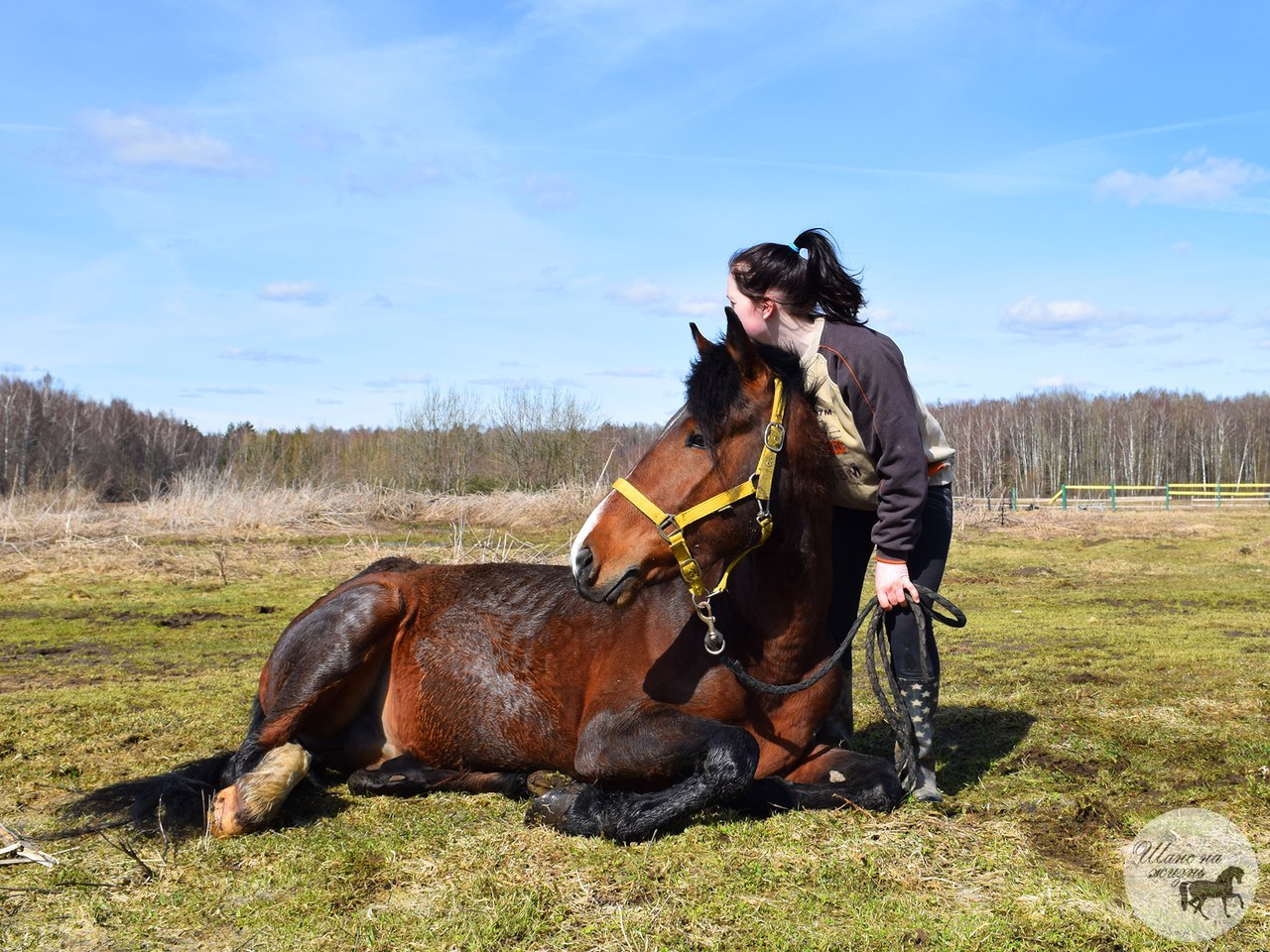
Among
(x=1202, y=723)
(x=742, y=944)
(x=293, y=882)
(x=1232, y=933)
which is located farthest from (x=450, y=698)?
(x=1202, y=723)

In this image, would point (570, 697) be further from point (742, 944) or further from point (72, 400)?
point (72, 400)

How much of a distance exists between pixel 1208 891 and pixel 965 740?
7.01 ft

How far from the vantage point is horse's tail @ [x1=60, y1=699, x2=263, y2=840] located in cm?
384

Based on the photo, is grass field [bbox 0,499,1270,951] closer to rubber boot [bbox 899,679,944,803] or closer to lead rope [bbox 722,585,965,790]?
rubber boot [bbox 899,679,944,803]

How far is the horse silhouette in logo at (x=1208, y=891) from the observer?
2.86 m

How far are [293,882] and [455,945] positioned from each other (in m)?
0.88

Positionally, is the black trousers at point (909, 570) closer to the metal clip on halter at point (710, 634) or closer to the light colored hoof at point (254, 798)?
the metal clip on halter at point (710, 634)

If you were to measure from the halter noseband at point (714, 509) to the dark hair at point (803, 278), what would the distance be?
1.63 feet

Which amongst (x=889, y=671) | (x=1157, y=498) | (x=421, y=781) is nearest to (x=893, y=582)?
(x=889, y=671)

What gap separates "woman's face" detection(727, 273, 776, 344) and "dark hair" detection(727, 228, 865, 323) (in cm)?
3

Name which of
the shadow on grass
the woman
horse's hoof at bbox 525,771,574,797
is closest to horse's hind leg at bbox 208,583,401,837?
horse's hoof at bbox 525,771,574,797

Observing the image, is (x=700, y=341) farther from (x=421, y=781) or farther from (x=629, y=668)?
(x=421, y=781)

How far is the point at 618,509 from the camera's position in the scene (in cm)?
366

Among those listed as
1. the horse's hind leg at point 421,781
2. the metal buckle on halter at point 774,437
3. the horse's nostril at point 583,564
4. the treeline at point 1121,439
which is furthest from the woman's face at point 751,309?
the treeline at point 1121,439
